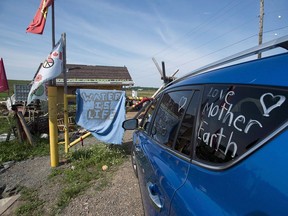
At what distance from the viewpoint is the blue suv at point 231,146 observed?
37.1 inches

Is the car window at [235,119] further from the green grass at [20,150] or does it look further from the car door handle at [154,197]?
the green grass at [20,150]

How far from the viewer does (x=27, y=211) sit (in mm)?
3740

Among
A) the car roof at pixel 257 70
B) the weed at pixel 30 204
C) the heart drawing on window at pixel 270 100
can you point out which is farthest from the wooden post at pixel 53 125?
the heart drawing on window at pixel 270 100

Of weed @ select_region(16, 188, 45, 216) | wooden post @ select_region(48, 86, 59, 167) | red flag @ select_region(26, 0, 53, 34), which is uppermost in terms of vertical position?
red flag @ select_region(26, 0, 53, 34)

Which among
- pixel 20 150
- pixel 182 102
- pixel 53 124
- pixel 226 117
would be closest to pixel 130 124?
pixel 182 102

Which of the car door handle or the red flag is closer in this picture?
the car door handle

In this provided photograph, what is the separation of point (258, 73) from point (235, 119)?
0.26 m

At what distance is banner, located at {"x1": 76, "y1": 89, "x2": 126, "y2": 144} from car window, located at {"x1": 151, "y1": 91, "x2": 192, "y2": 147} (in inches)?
135

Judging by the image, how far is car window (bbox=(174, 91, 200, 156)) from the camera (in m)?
1.67

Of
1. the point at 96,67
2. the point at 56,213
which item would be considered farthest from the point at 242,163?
the point at 96,67

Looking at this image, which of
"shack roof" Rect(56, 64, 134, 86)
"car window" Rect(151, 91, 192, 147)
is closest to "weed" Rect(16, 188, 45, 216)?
"car window" Rect(151, 91, 192, 147)

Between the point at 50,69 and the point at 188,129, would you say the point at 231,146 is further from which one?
the point at 50,69

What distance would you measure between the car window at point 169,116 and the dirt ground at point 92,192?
63.6 inches

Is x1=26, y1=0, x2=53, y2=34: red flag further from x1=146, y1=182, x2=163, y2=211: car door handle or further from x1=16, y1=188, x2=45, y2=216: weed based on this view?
x1=146, y1=182, x2=163, y2=211: car door handle
